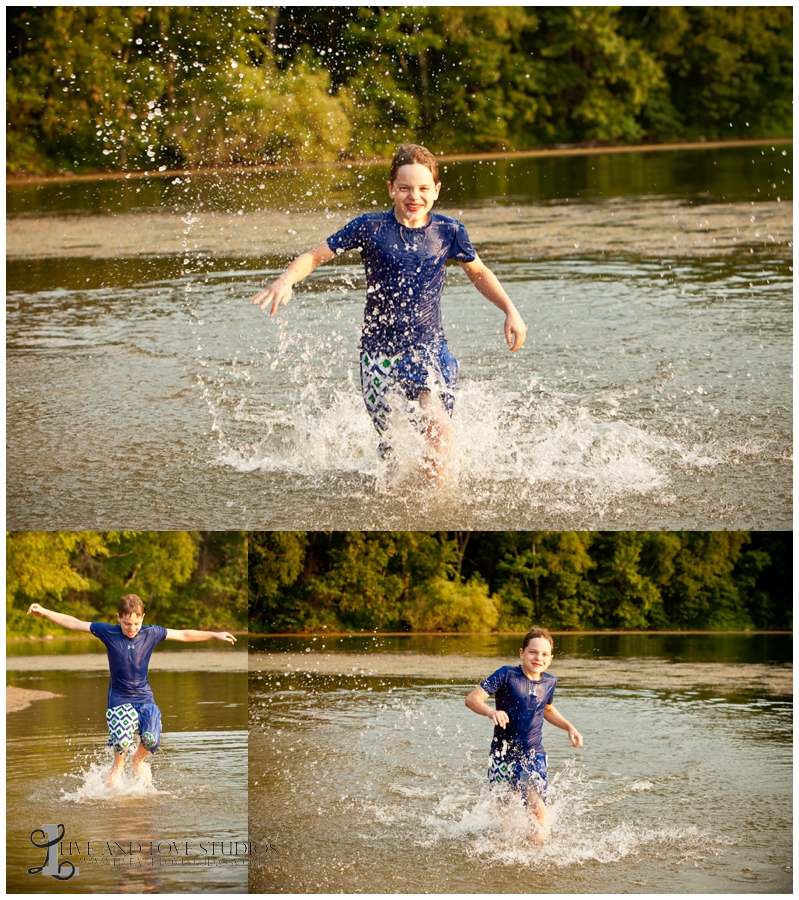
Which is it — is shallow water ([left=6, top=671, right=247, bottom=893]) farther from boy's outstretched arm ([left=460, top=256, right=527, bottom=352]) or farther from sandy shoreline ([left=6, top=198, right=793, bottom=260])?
sandy shoreline ([left=6, top=198, right=793, bottom=260])

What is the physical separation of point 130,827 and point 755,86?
1475 centimetres

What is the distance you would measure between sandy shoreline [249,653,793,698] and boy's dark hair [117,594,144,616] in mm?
908

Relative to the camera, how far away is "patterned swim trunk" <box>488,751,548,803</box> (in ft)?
15.6

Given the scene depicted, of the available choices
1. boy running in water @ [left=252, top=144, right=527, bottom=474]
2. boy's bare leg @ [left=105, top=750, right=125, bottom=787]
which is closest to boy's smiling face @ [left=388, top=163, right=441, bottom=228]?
boy running in water @ [left=252, top=144, right=527, bottom=474]

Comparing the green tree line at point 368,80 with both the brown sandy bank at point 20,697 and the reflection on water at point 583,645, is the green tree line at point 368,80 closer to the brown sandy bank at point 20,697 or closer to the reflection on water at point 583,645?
the reflection on water at point 583,645

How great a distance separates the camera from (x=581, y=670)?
237 inches

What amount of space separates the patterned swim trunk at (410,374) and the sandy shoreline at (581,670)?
1.48 meters

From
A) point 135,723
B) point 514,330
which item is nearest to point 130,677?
point 135,723

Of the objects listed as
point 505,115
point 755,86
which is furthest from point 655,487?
point 755,86

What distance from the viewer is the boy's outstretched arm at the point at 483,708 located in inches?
174

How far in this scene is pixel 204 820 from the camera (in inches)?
199

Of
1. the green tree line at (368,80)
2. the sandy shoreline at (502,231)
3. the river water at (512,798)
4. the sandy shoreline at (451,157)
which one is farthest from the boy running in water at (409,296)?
the green tree line at (368,80)

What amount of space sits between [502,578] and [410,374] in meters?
1.47

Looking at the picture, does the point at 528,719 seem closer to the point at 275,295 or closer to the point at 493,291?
the point at 493,291
